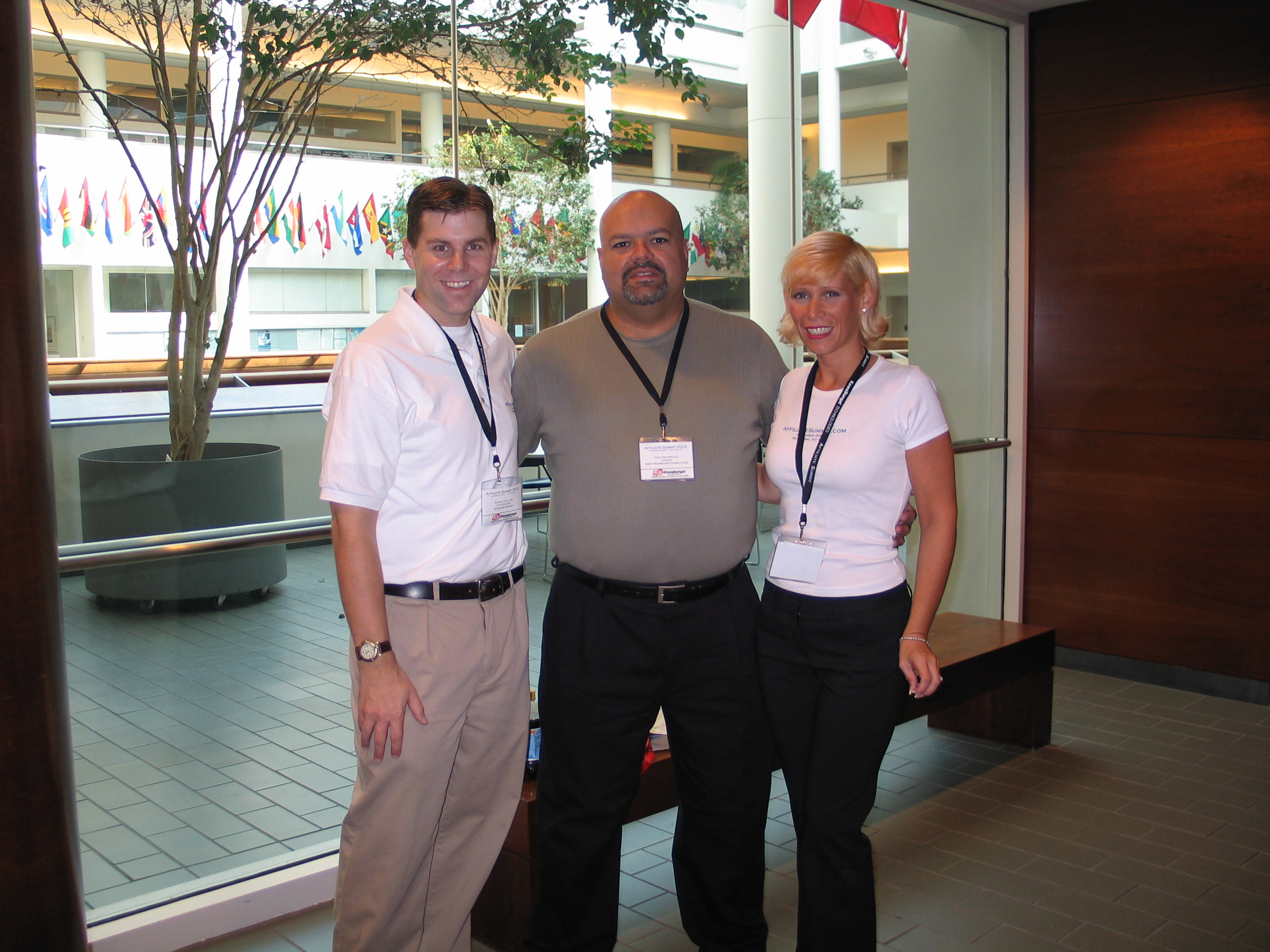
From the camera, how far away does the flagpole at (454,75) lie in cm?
328

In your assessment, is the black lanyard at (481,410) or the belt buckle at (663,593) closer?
the black lanyard at (481,410)

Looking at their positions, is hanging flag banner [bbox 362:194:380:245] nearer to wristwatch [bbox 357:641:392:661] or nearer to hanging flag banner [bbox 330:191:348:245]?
hanging flag banner [bbox 330:191:348:245]

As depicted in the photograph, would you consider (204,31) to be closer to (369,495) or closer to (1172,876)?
(369,495)

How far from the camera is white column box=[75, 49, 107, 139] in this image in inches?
104

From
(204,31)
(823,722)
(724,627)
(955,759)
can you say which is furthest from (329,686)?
(955,759)

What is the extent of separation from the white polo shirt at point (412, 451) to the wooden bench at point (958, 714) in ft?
2.85

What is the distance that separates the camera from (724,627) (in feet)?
7.98

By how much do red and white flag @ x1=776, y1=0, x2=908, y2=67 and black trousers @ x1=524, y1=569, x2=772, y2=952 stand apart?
9.46 feet

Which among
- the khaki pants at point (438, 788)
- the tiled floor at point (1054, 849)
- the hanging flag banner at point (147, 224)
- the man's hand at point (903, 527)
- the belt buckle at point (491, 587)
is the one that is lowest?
the tiled floor at point (1054, 849)

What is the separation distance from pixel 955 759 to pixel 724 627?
2.12 meters

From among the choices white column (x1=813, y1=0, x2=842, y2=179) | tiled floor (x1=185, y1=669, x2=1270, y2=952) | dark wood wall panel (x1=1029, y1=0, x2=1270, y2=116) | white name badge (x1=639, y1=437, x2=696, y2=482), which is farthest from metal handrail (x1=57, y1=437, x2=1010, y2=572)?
dark wood wall panel (x1=1029, y1=0, x2=1270, y2=116)

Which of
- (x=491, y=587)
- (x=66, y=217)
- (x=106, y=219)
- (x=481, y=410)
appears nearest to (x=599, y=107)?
(x=106, y=219)

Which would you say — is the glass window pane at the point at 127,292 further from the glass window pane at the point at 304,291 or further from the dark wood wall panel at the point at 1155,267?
the dark wood wall panel at the point at 1155,267

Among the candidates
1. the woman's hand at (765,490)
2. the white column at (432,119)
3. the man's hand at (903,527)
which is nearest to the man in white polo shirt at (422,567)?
the woman's hand at (765,490)
